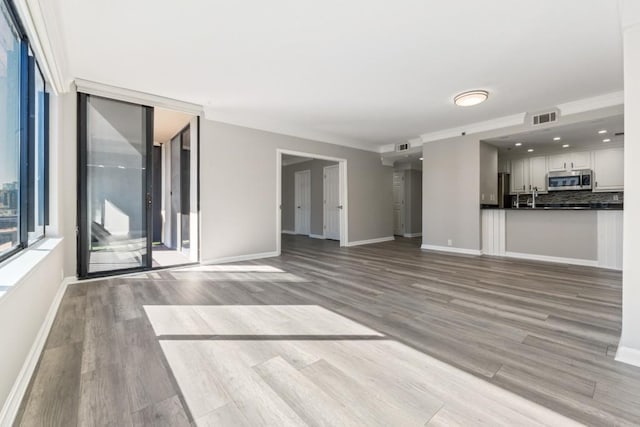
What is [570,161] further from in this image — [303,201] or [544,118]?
[303,201]

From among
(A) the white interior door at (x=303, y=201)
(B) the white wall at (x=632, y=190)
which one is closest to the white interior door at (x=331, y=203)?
(A) the white interior door at (x=303, y=201)

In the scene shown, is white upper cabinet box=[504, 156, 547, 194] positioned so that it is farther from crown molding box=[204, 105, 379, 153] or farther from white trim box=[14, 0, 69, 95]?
white trim box=[14, 0, 69, 95]

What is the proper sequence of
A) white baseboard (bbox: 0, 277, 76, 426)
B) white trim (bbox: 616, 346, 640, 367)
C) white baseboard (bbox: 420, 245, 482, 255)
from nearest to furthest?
white baseboard (bbox: 0, 277, 76, 426), white trim (bbox: 616, 346, 640, 367), white baseboard (bbox: 420, 245, 482, 255)

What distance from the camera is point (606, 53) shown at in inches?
118

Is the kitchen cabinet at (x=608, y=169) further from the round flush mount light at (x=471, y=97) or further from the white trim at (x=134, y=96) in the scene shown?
the white trim at (x=134, y=96)

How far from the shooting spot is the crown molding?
4.81 metres

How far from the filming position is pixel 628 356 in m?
1.81

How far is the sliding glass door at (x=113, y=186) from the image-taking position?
3.74 m

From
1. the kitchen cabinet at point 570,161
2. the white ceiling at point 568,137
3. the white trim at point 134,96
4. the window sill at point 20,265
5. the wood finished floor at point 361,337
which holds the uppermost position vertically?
the white trim at point 134,96

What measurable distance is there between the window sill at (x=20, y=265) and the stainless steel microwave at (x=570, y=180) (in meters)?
9.17

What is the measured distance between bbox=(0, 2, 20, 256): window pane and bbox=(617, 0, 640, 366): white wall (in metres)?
4.03

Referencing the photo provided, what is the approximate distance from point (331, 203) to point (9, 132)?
22.6 ft

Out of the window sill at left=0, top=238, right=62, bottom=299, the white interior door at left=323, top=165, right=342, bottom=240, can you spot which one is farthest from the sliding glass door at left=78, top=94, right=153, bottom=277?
the white interior door at left=323, top=165, right=342, bottom=240

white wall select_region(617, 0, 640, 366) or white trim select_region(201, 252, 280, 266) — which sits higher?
white wall select_region(617, 0, 640, 366)
